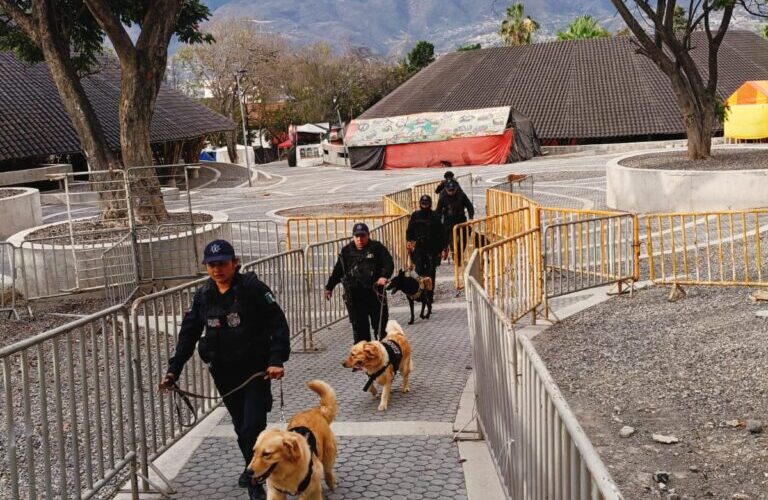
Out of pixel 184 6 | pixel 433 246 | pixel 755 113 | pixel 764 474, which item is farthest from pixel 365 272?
pixel 755 113

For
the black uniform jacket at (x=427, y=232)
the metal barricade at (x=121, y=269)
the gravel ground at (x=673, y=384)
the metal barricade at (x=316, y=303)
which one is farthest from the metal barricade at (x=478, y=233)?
the metal barricade at (x=121, y=269)

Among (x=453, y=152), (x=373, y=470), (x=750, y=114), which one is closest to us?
(x=373, y=470)

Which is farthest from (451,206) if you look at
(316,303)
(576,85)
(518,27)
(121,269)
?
(518,27)

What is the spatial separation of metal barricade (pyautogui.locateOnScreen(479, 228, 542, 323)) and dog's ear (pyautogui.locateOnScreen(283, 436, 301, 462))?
16.3 feet

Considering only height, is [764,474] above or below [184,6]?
below

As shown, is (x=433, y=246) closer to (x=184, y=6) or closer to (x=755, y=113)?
(x=184, y=6)

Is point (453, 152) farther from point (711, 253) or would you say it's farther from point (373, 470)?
point (373, 470)

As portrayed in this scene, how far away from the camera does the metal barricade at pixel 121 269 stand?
13.5 m

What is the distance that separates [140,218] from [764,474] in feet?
42.8

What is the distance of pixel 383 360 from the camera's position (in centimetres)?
710

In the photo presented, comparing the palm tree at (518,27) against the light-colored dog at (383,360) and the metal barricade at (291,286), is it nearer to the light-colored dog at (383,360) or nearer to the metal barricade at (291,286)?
the metal barricade at (291,286)

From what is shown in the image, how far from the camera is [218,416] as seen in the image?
7301 millimetres

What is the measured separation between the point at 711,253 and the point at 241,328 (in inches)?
437

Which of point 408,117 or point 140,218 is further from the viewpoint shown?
point 408,117
